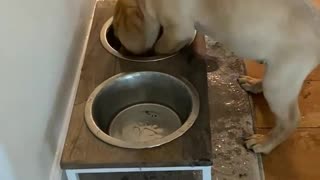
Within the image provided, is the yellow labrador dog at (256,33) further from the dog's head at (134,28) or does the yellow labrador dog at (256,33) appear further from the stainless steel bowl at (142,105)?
the stainless steel bowl at (142,105)

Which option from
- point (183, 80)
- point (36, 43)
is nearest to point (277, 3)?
point (183, 80)

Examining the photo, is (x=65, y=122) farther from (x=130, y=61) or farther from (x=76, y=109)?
(x=130, y=61)

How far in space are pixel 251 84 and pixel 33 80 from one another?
78 cm

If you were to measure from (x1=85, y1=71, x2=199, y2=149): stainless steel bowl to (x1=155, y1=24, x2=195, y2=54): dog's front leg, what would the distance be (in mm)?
81

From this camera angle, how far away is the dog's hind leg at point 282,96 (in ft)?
4.50

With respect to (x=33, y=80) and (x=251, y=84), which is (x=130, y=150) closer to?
(x=33, y=80)

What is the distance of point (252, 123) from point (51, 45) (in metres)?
0.66

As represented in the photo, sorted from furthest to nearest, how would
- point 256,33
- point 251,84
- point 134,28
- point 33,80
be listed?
point 251,84 < point 134,28 < point 256,33 < point 33,80

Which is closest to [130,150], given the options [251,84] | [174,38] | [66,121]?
[66,121]

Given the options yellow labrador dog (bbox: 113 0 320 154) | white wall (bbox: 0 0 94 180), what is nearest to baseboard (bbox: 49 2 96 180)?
white wall (bbox: 0 0 94 180)

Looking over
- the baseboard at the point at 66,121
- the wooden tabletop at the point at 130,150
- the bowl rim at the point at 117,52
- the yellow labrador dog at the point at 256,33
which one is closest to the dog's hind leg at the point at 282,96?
the yellow labrador dog at the point at 256,33

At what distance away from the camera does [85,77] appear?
5.29ft

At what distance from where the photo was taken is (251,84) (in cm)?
177

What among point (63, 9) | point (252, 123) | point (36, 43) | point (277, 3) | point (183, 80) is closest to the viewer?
point (36, 43)
